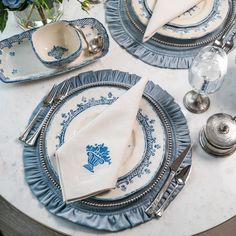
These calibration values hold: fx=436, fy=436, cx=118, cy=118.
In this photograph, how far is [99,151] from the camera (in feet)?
2.68

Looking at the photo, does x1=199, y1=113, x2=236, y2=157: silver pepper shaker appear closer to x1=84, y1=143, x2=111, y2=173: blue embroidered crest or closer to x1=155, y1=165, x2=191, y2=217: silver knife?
x1=155, y1=165, x2=191, y2=217: silver knife

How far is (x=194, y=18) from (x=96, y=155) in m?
0.38

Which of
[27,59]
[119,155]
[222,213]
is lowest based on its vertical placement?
[222,213]

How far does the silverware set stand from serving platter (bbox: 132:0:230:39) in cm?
23

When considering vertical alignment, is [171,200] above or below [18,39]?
below

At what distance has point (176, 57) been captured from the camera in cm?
94

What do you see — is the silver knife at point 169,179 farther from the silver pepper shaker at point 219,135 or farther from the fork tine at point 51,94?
the fork tine at point 51,94

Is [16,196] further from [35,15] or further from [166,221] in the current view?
[35,15]

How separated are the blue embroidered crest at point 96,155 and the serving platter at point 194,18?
0.96 feet

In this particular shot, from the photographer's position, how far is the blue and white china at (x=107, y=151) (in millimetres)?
788

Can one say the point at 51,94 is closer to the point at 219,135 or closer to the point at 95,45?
the point at 95,45

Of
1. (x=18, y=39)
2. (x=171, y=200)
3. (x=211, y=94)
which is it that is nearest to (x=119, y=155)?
(x=171, y=200)

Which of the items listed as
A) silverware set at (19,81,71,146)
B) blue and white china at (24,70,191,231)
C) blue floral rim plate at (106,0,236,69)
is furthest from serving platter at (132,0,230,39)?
silverware set at (19,81,71,146)

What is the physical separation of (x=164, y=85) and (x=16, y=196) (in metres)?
0.37
